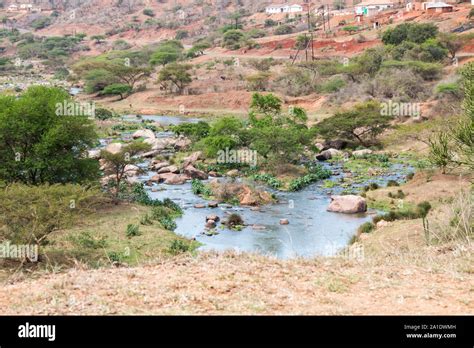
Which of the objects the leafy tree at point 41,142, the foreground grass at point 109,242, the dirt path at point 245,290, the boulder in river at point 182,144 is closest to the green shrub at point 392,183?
the foreground grass at point 109,242


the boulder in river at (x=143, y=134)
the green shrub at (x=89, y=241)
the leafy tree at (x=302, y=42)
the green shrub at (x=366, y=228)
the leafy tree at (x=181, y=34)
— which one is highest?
the leafy tree at (x=181, y=34)

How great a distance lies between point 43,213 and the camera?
51.8 feet

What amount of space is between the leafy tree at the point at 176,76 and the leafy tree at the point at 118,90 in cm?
384

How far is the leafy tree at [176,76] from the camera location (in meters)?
56.7

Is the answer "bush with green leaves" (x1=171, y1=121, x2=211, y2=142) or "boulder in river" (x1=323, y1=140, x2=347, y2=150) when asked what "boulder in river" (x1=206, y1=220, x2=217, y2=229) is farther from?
"bush with green leaves" (x1=171, y1=121, x2=211, y2=142)

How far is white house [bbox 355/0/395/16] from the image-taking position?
84812 mm

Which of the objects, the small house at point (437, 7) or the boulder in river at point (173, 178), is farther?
the small house at point (437, 7)

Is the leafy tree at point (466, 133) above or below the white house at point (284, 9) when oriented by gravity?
below

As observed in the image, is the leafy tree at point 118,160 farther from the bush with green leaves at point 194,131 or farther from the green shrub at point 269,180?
the bush with green leaves at point 194,131

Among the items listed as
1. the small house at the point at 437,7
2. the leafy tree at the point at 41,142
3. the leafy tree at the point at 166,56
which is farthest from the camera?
the leafy tree at the point at 166,56

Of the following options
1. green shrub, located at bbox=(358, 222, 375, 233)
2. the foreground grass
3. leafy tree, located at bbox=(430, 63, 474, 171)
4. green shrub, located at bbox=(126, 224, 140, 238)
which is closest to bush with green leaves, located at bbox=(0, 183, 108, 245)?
the foreground grass

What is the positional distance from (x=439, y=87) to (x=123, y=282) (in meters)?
36.8

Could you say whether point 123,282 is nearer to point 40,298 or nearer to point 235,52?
point 40,298
